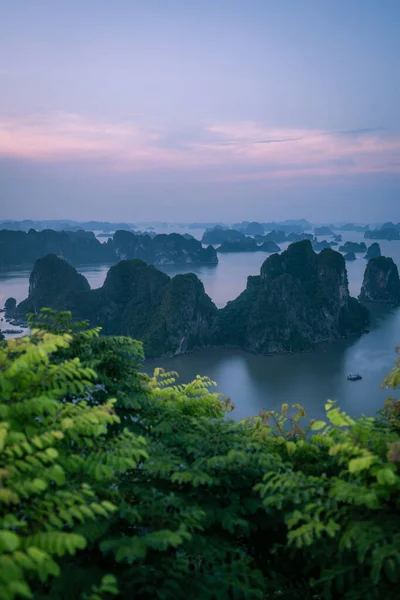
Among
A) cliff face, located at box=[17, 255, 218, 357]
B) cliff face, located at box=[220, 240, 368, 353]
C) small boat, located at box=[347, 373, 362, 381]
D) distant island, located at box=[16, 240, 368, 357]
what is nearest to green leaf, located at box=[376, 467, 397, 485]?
small boat, located at box=[347, 373, 362, 381]

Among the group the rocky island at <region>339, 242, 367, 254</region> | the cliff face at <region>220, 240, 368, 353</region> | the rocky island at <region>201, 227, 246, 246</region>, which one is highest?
the rocky island at <region>201, 227, 246, 246</region>

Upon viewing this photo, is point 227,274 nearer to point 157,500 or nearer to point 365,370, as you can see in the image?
point 365,370

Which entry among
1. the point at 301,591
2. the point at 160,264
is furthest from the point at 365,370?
the point at 160,264

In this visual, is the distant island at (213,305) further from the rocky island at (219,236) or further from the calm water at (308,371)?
the rocky island at (219,236)

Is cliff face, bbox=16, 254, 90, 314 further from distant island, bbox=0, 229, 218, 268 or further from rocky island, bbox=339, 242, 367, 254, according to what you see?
rocky island, bbox=339, 242, 367, 254

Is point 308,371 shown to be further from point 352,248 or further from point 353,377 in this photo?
point 352,248

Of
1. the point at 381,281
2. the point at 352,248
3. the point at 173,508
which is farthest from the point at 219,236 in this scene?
the point at 173,508

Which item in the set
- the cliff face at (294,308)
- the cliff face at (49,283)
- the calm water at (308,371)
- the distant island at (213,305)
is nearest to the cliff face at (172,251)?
the calm water at (308,371)
